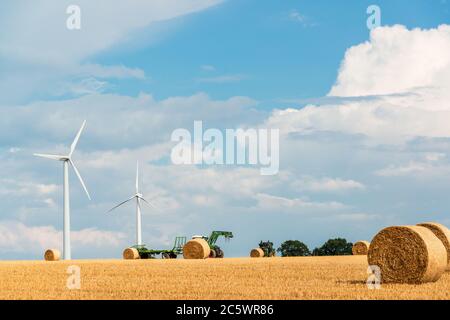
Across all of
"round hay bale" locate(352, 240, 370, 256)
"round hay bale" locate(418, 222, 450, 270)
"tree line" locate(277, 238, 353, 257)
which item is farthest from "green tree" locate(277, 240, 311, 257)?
"round hay bale" locate(418, 222, 450, 270)

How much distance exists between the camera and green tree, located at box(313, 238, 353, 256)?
267ft

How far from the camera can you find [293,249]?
8112 centimetres

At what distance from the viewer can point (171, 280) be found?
2470 cm

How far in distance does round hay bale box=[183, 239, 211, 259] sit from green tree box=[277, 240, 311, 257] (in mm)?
32034

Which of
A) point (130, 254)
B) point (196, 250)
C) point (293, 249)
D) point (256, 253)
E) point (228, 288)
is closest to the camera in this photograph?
point (228, 288)

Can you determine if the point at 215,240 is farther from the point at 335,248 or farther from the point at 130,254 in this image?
the point at 335,248

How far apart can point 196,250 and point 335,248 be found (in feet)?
117

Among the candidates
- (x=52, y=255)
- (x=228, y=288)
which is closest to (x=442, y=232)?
(x=228, y=288)

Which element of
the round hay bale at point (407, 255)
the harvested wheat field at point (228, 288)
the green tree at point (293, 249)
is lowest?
the green tree at point (293, 249)

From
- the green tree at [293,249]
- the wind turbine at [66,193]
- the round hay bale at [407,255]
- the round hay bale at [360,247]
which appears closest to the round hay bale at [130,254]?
the wind turbine at [66,193]

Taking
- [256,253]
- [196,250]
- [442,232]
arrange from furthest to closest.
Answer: [256,253] < [196,250] < [442,232]

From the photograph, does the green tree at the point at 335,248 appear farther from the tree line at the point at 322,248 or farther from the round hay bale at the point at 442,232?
the round hay bale at the point at 442,232

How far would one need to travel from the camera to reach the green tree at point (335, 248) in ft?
267

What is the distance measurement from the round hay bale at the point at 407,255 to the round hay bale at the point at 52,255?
139 ft
